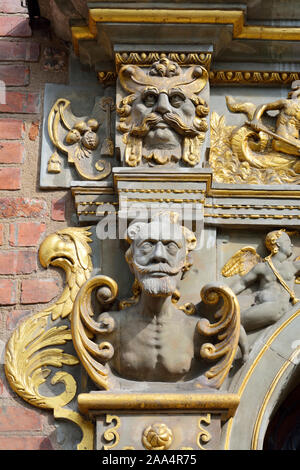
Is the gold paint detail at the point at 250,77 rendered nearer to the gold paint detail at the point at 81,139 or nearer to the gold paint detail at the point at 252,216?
the gold paint detail at the point at 81,139

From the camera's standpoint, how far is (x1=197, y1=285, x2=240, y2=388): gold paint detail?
3787mm

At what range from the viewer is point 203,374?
3.80 metres

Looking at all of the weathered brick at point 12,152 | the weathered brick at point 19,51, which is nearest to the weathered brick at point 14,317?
the weathered brick at point 12,152

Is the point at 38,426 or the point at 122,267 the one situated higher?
the point at 122,267

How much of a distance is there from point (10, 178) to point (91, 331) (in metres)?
0.79

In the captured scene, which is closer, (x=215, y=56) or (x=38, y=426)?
(x=38, y=426)

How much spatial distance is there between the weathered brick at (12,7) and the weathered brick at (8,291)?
4.17 feet

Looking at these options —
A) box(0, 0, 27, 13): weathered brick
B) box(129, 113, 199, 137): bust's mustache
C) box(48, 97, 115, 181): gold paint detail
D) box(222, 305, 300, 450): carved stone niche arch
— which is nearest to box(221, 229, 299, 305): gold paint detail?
box(222, 305, 300, 450): carved stone niche arch

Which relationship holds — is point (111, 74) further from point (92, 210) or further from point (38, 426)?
point (38, 426)

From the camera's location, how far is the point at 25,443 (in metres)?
3.81

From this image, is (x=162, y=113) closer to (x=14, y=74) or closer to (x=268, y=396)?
(x=14, y=74)
